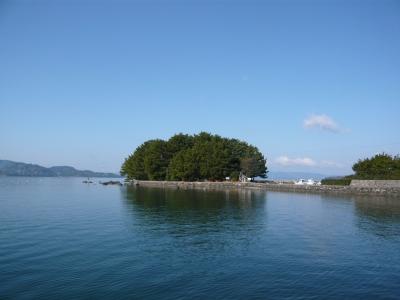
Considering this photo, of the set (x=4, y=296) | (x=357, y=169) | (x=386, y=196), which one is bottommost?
(x=4, y=296)

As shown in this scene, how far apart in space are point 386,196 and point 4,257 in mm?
72619

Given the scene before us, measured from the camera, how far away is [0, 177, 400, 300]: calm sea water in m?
19.0

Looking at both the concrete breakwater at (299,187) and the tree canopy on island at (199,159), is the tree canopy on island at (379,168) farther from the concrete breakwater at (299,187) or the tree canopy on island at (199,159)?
the tree canopy on island at (199,159)

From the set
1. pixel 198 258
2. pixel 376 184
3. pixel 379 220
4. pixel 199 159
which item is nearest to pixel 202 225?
pixel 198 258

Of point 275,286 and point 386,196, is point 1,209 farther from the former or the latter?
point 386,196

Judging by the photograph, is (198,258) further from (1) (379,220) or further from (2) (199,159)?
(2) (199,159)

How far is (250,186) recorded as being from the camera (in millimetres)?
105188

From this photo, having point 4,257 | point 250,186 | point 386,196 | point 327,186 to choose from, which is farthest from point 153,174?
point 4,257

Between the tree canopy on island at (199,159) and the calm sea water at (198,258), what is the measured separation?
72690 mm

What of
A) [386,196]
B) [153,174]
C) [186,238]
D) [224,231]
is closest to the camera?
[186,238]

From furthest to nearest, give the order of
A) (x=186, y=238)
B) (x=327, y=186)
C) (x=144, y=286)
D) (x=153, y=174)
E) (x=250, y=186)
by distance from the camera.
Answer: (x=153, y=174) → (x=250, y=186) → (x=327, y=186) → (x=186, y=238) → (x=144, y=286)

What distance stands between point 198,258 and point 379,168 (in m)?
77.3

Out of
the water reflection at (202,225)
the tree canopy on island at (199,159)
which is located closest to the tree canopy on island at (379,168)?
the tree canopy on island at (199,159)

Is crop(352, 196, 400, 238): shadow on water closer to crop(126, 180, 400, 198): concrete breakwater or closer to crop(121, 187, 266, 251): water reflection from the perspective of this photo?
crop(121, 187, 266, 251): water reflection
